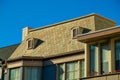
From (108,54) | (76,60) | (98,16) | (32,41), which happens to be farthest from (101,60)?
(32,41)

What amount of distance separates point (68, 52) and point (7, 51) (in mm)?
11525

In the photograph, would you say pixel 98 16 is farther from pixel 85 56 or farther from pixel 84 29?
pixel 85 56

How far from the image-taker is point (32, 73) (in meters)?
38.4

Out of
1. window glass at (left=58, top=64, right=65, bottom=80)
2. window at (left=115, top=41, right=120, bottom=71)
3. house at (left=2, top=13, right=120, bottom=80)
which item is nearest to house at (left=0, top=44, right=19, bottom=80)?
house at (left=2, top=13, right=120, bottom=80)

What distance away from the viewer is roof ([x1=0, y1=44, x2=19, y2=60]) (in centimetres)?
4514

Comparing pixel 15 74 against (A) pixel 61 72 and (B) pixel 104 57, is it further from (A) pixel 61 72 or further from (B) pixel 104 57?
(B) pixel 104 57

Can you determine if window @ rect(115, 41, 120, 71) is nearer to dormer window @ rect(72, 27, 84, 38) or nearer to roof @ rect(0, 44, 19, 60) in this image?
dormer window @ rect(72, 27, 84, 38)

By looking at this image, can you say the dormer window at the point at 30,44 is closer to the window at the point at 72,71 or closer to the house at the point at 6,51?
the house at the point at 6,51

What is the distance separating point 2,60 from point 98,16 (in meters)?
11.3

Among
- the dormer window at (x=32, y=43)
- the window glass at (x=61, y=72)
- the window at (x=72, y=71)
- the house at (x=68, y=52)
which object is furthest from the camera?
the dormer window at (x=32, y=43)

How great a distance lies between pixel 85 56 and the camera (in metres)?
33.4

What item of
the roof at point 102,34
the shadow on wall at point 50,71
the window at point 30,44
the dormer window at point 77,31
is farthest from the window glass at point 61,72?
the roof at point 102,34

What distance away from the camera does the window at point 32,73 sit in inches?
1500

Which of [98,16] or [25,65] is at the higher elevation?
[98,16]
